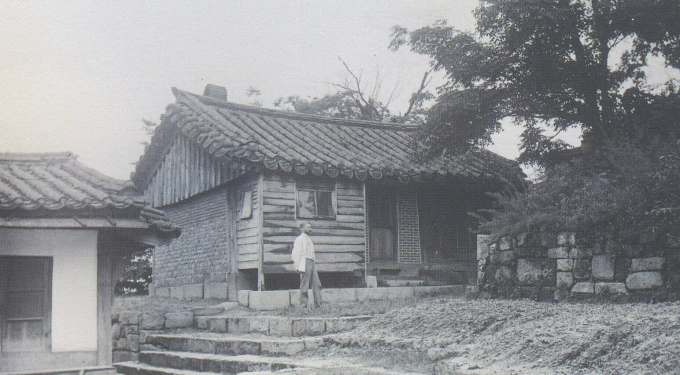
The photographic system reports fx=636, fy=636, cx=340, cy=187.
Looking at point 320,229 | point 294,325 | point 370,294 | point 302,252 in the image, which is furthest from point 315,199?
point 294,325

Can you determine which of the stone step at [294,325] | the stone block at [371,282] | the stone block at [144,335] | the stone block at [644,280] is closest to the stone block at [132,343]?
the stone block at [144,335]

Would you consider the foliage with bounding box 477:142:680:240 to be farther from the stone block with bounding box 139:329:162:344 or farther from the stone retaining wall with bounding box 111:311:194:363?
the stone block with bounding box 139:329:162:344

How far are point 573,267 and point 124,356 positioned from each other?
8.18 meters

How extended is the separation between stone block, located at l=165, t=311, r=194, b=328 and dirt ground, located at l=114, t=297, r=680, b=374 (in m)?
4.55

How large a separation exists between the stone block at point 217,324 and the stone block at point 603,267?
6321 millimetres

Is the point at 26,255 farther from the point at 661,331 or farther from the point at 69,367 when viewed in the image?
the point at 661,331

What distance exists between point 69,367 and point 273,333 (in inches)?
125

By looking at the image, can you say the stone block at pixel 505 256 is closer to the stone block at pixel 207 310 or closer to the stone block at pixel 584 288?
the stone block at pixel 584 288

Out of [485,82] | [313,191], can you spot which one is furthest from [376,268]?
[485,82]

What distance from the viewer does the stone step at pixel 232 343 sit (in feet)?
28.5

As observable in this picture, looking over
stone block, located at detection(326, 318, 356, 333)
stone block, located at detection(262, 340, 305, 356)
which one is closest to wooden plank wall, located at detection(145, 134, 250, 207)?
stone block, located at detection(326, 318, 356, 333)

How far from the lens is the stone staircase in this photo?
7.89 m

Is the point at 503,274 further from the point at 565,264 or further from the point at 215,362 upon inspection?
the point at 215,362

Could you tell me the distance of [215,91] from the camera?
1969 centimetres
